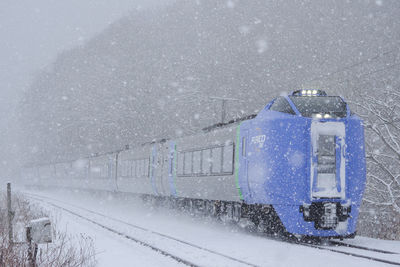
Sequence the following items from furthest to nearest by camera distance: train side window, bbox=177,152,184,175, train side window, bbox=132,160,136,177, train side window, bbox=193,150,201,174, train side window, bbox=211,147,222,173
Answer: train side window, bbox=132,160,136,177 → train side window, bbox=177,152,184,175 → train side window, bbox=193,150,201,174 → train side window, bbox=211,147,222,173

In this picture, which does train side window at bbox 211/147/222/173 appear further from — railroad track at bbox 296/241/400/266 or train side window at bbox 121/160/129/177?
train side window at bbox 121/160/129/177

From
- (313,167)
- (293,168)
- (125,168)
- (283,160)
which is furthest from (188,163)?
(125,168)

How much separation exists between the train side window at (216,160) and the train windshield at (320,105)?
3.42 metres

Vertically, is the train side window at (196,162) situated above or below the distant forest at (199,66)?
below

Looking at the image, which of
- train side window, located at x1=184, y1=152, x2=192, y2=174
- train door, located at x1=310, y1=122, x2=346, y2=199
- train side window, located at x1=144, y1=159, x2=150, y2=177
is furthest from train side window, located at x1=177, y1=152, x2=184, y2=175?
train door, located at x1=310, y1=122, x2=346, y2=199

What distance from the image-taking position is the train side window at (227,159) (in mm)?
13766

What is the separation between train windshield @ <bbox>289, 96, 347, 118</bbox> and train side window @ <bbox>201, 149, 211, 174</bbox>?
14.3ft

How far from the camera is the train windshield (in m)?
Answer: 11.5

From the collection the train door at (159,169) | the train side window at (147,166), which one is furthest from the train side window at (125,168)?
the train door at (159,169)

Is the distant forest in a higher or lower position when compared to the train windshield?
higher

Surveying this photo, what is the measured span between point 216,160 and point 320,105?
414cm

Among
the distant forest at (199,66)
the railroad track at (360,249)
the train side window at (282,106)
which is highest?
the distant forest at (199,66)

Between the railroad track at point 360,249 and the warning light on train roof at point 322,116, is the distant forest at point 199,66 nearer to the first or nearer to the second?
the warning light on train roof at point 322,116

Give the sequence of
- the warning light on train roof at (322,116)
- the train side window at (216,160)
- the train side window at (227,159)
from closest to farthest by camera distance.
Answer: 1. the warning light on train roof at (322,116)
2. the train side window at (227,159)
3. the train side window at (216,160)
